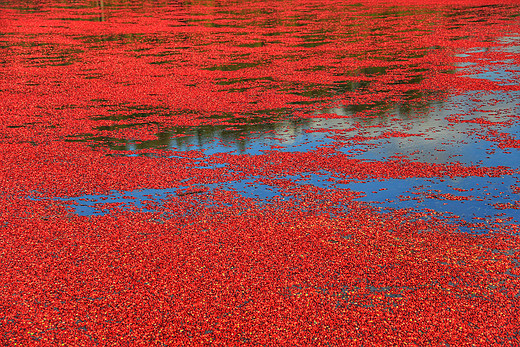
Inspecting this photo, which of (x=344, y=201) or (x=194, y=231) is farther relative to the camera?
(x=344, y=201)

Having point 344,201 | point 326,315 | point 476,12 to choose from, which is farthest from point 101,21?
point 326,315

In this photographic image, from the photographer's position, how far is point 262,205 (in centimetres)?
843

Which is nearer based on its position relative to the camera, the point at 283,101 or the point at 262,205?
the point at 262,205

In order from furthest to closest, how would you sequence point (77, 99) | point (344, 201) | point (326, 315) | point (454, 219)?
1. point (77, 99)
2. point (344, 201)
3. point (454, 219)
4. point (326, 315)

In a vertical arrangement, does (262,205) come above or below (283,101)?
below

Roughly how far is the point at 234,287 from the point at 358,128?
7229 mm

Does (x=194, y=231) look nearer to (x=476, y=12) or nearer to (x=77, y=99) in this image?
(x=77, y=99)

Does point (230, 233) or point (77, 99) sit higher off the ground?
point (77, 99)

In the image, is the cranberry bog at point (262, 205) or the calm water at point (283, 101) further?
the calm water at point (283, 101)

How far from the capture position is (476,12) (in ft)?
129

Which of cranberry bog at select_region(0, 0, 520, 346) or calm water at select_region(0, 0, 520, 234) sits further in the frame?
calm water at select_region(0, 0, 520, 234)

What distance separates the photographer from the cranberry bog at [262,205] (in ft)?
18.6

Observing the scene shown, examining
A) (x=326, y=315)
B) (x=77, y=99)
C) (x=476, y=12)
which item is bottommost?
(x=326, y=315)

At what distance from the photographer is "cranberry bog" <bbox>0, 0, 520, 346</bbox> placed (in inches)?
224
